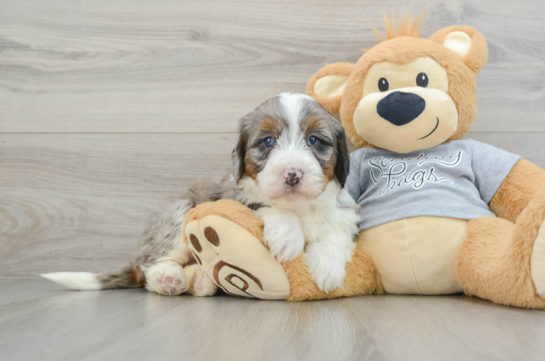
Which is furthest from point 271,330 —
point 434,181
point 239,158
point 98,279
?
point 98,279

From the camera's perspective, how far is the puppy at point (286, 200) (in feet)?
4.76

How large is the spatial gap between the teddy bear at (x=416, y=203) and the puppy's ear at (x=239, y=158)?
14 cm

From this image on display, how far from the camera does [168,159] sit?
7.48ft

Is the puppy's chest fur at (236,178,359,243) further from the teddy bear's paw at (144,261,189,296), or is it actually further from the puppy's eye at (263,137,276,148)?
the teddy bear's paw at (144,261,189,296)

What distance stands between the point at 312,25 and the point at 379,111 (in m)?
0.80

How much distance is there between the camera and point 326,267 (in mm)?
1480

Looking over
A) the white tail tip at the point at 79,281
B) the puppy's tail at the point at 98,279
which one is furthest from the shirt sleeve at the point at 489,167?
the white tail tip at the point at 79,281

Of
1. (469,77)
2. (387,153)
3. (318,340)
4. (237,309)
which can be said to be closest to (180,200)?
(237,309)

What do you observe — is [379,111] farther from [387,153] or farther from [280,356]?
[280,356]

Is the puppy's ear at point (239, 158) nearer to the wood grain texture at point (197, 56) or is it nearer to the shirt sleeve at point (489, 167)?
the wood grain texture at point (197, 56)

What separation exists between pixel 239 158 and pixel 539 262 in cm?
105

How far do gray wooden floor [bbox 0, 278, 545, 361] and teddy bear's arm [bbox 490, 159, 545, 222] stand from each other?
17.0 inches

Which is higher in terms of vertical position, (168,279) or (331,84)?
(331,84)

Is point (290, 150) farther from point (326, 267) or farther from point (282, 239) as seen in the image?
point (326, 267)
